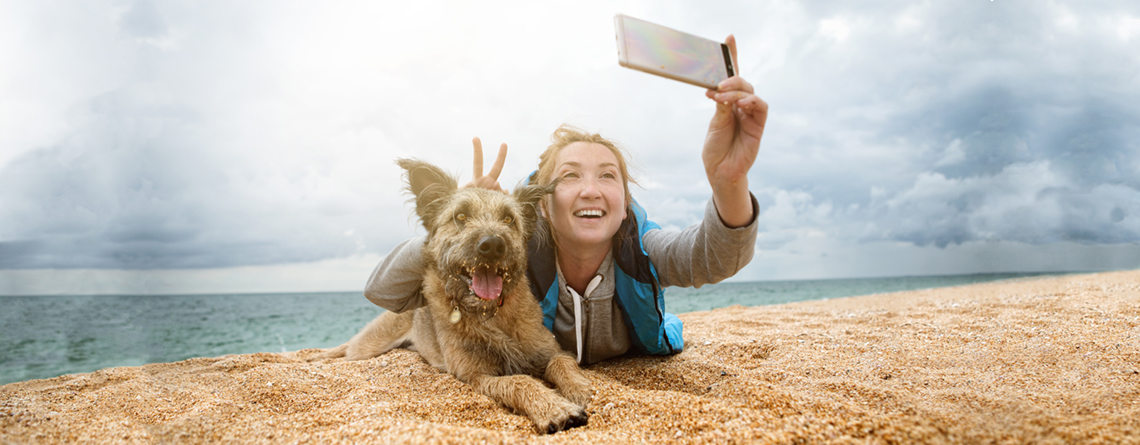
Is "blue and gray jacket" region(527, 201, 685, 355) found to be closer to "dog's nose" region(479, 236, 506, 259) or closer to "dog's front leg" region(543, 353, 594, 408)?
"dog's front leg" region(543, 353, 594, 408)

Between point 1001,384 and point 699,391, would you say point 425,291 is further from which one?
point 1001,384

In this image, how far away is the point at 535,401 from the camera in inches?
103

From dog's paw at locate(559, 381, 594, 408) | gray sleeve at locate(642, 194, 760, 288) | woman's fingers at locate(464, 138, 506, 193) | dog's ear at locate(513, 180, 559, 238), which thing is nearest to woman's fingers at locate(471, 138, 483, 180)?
woman's fingers at locate(464, 138, 506, 193)

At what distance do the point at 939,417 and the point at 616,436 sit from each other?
127cm

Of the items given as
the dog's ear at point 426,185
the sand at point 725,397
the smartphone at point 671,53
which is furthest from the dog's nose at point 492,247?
the smartphone at point 671,53

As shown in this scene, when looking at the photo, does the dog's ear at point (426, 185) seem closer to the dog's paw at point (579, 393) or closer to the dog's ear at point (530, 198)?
the dog's ear at point (530, 198)

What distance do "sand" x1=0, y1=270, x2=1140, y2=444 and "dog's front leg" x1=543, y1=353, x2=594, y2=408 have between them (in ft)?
0.38

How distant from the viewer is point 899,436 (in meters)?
1.60

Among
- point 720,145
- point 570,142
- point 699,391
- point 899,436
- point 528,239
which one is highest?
point 570,142

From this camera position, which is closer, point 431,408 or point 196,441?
point 196,441

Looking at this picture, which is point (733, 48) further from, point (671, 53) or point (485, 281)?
point (485, 281)

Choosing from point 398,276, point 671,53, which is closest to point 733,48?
point 671,53

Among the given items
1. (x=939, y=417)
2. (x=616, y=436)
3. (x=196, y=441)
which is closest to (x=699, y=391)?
(x=616, y=436)

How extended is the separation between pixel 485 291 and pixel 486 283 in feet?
0.19
